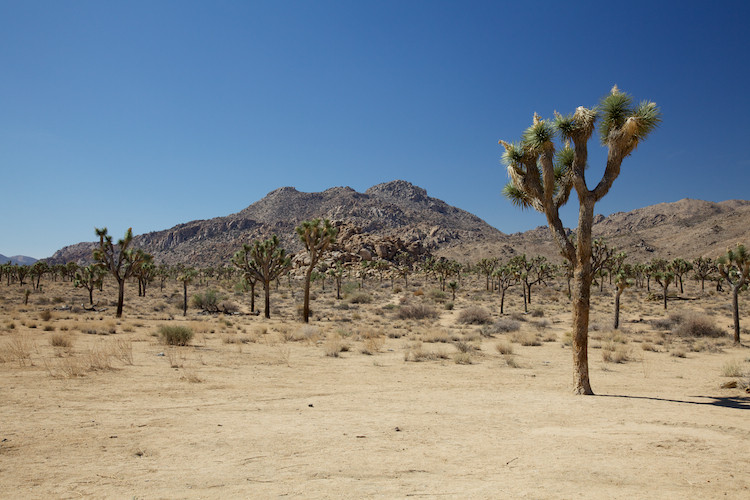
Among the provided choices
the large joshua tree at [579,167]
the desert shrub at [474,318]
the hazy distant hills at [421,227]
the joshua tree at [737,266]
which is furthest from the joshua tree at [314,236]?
the hazy distant hills at [421,227]

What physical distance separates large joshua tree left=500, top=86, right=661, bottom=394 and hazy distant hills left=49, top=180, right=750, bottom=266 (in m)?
94.5

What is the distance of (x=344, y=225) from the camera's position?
373 ft

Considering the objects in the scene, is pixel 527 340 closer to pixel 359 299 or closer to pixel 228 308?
pixel 228 308

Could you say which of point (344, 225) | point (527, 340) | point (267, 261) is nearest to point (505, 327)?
point (527, 340)

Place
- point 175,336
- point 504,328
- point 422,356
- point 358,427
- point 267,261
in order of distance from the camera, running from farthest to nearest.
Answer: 1. point 267,261
2. point 504,328
3. point 175,336
4. point 422,356
5. point 358,427

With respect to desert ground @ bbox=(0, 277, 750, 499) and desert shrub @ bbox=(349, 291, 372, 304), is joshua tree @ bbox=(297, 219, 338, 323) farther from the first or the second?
desert shrub @ bbox=(349, 291, 372, 304)

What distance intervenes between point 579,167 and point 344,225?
105 metres

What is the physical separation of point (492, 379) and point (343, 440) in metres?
6.37

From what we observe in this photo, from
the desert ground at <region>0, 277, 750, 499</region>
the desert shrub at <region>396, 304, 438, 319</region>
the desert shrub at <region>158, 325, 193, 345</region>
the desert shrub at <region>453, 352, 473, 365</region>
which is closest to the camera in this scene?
the desert ground at <region>0, 277, 750, 499</region>

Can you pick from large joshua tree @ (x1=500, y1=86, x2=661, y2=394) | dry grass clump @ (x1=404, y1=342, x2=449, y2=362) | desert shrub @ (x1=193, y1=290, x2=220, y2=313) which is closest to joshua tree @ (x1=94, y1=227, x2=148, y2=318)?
desert shrub @ (x1=193, y1=290, x2=220, y2=313)

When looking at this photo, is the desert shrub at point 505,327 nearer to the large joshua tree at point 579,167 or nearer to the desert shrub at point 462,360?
the desert shrub at point 462,360

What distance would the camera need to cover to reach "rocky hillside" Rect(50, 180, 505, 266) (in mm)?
119688

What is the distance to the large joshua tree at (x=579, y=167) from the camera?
9.05 metres

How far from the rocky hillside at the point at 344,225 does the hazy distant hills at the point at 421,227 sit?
363mm
